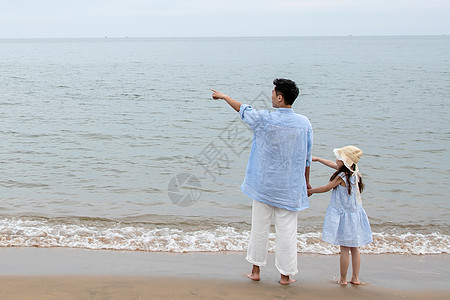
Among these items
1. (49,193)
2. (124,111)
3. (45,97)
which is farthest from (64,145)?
(45,97)

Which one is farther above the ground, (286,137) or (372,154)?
(286,137)

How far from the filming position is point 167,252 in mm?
5434

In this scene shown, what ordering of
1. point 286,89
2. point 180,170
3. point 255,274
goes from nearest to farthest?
1. point 286,89
2. point 255,274
3. point 180,170

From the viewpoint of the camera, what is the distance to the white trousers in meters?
4.08

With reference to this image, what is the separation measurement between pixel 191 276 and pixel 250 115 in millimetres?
1730

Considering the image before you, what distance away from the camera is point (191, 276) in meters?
4.60

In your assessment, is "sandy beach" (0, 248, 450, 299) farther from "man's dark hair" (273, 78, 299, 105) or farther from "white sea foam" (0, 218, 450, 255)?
"man's dark hair" (273, 78, 299, 105)

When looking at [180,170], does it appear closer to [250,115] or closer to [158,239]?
[158,239]

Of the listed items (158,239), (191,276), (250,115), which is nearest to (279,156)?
(250,115)

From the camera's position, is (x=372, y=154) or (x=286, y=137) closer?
(x=286, y=137)

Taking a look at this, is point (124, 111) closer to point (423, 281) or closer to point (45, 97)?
point (45, 97)

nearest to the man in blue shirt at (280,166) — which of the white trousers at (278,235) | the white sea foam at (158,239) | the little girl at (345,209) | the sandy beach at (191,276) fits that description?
the white trousers at (278,235)

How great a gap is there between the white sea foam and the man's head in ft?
7.61

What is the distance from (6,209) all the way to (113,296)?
3.90m
